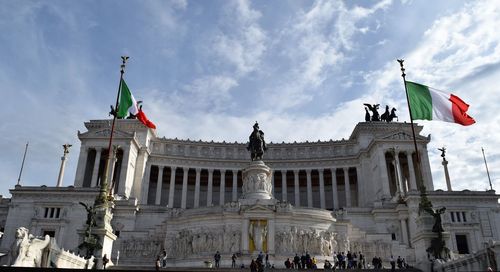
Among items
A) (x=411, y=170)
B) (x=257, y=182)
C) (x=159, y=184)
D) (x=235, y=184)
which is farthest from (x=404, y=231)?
(x=159, y=184)

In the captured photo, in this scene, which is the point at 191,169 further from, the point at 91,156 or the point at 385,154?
the point at 385,154

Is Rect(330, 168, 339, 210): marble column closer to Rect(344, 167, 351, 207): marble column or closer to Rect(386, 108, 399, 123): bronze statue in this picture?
Rect(344, 167, 351, 207): marble column

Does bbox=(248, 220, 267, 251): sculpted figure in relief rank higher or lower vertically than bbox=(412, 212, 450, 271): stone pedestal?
higher

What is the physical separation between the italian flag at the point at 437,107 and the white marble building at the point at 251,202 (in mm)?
5176

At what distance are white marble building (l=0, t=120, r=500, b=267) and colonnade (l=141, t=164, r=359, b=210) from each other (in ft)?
0.68

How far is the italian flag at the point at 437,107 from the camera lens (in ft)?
108

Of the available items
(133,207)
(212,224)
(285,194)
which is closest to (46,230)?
(133,207)

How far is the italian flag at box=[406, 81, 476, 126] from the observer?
32.8 metres

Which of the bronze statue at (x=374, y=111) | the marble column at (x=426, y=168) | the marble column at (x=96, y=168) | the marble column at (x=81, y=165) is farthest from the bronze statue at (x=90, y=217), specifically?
the bronze statue at (x=374, y=111)

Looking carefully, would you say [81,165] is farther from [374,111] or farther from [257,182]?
[374,111]

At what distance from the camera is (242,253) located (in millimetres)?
39844

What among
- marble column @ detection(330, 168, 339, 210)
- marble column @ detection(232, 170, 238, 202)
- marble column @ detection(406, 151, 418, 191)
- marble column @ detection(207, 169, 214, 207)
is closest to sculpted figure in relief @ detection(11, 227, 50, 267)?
marble column @ detection(207, 169, 214, 207)

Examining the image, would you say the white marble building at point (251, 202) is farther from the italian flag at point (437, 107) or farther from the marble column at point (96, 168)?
the italian flag at point (437, 107)

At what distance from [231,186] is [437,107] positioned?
56278mm
